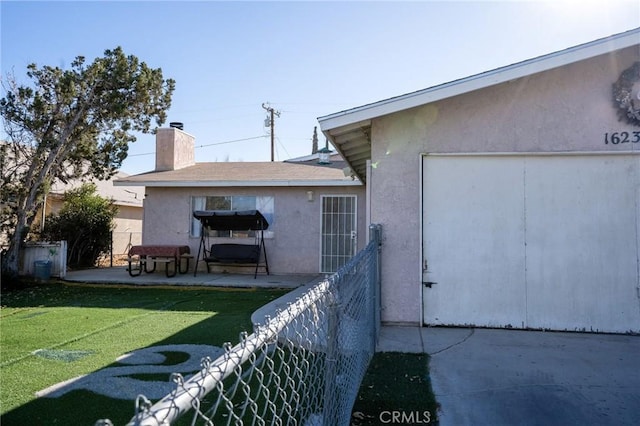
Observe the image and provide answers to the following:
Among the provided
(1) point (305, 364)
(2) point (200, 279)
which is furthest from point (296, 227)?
(1) point (305, 364)

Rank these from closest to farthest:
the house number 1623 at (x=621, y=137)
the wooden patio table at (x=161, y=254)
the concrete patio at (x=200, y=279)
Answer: the house number 1623 at (x=621, y=137) < the concrete patio at (x=200, y=279) < the wooden patio table at (x=161, y=254)

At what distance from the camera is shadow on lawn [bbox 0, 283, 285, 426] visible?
3.60 m

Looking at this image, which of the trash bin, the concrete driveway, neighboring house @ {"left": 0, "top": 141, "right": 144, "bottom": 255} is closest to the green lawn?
the concrete driveway

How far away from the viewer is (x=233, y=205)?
13711 mm

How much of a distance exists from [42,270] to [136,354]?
894 centimetres

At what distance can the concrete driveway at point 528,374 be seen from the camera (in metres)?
3.46

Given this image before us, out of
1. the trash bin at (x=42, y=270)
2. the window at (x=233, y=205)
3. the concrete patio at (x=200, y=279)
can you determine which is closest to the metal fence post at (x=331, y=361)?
the concrete patio at (x=200, y=279)

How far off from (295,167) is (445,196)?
9.92 meters

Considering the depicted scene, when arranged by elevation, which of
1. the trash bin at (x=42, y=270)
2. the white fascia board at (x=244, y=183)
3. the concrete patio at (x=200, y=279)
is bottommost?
the concrete patio at (x=200, y=279)

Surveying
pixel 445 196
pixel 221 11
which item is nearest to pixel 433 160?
pixel 445 196

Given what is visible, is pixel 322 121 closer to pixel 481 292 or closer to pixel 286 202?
pixel 481 292

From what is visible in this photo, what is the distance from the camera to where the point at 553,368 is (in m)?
4.49

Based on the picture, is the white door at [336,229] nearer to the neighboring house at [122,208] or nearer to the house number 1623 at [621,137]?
the house number 1623 at [621,137]

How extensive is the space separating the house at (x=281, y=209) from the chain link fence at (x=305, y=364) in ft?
26.7
